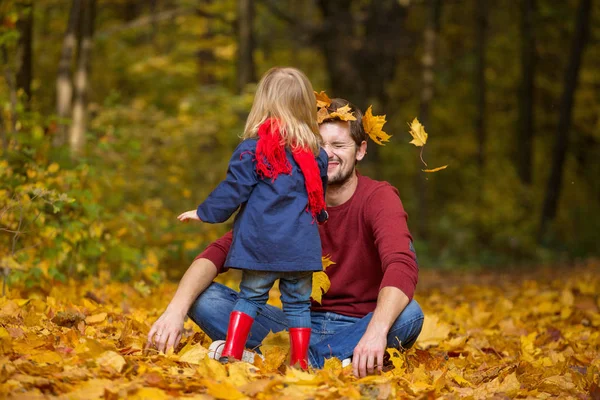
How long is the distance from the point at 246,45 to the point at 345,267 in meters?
8.80

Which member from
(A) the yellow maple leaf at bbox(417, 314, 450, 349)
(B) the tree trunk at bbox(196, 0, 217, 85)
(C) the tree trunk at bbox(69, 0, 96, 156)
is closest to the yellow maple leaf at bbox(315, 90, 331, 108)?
(A) the yellow maple leaf at bbox(417, 314, 450, 349)

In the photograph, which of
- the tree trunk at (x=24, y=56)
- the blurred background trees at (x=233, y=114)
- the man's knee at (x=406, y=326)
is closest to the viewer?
the man's knee at (x=406, y=326)

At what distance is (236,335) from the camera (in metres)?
3.14

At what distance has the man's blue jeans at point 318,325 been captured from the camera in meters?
3.38

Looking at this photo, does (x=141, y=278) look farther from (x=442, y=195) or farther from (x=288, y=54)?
(x=442, y=195)

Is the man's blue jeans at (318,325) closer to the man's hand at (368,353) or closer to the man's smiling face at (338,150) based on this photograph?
the man's hand at (368,353)

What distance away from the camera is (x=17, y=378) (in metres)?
2.49

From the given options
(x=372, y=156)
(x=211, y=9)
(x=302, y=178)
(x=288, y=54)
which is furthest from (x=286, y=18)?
(x=302, y=178)

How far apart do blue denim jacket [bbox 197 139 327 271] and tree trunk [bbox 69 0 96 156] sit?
6.41 metres

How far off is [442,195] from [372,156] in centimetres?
1195

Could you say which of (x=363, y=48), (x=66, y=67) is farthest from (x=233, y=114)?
(x=66, y=67)

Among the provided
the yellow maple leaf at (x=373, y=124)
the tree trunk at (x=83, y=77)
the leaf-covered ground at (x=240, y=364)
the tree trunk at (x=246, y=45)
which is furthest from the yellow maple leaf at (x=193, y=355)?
the tree trunk at (x=246, y=45)

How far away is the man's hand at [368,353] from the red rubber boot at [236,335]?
50 cm

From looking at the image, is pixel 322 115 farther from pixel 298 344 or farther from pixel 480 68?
pixel 480 68
